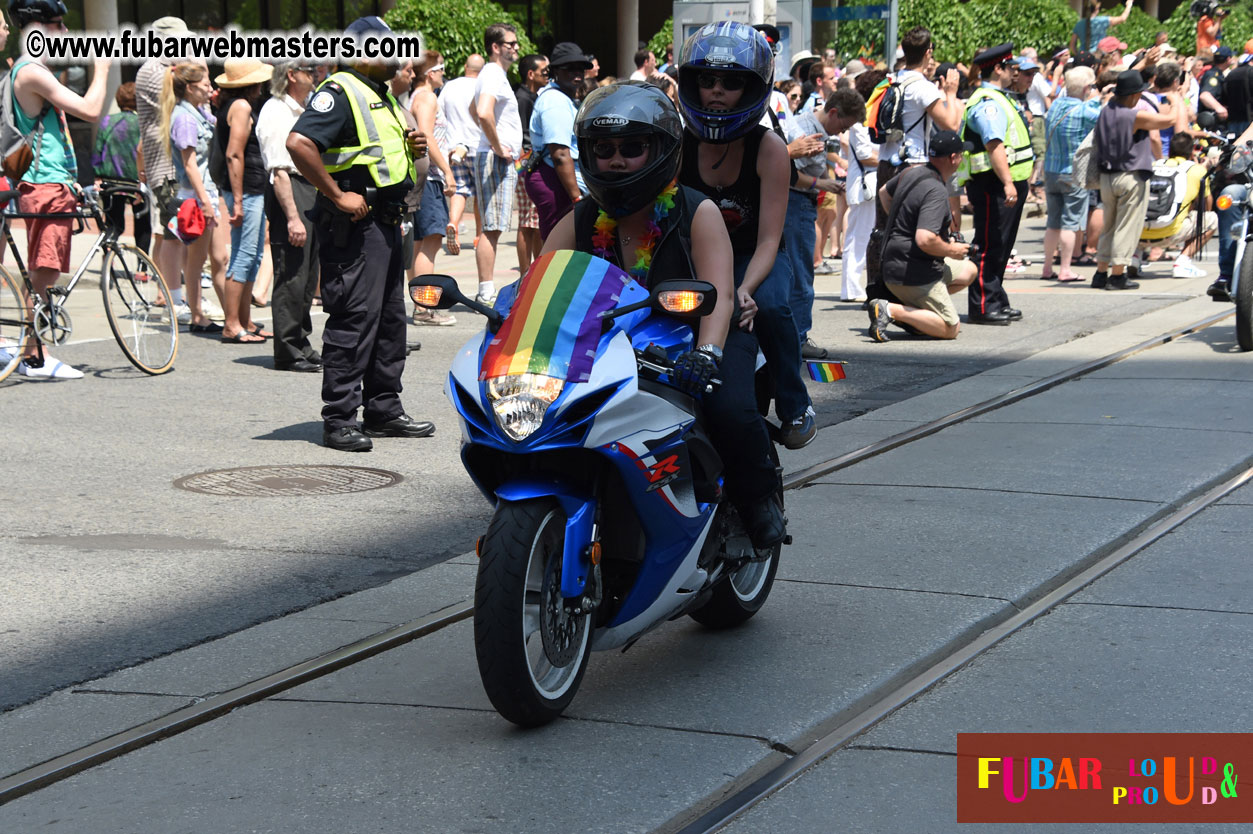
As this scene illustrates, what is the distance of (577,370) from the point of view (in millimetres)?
4180

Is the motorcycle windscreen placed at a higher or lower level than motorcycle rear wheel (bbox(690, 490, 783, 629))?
higher

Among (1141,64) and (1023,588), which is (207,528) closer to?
(1023,588)

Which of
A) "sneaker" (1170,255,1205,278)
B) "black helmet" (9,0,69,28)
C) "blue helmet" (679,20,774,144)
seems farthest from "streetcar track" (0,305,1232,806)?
"sneaker" (1170,255,1205,278)

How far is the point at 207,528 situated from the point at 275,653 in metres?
1.77

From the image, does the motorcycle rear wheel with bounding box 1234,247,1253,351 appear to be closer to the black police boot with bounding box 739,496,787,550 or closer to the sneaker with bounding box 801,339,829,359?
the sneaker with bounding box 801,339,829,359

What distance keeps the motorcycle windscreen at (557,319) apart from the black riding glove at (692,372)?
244 millimetres

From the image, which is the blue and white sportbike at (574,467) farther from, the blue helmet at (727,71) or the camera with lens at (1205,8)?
the camera with lens at (1205,8)

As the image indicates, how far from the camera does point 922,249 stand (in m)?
11.8

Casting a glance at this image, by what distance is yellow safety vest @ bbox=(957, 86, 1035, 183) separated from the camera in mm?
12844

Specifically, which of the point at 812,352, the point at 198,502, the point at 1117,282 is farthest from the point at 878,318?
the point at 198,502

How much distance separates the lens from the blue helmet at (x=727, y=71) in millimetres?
5223

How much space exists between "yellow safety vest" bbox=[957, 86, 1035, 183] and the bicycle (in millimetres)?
6280

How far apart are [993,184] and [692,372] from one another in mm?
9230

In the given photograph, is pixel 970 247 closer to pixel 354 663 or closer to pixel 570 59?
pixel 570 59
